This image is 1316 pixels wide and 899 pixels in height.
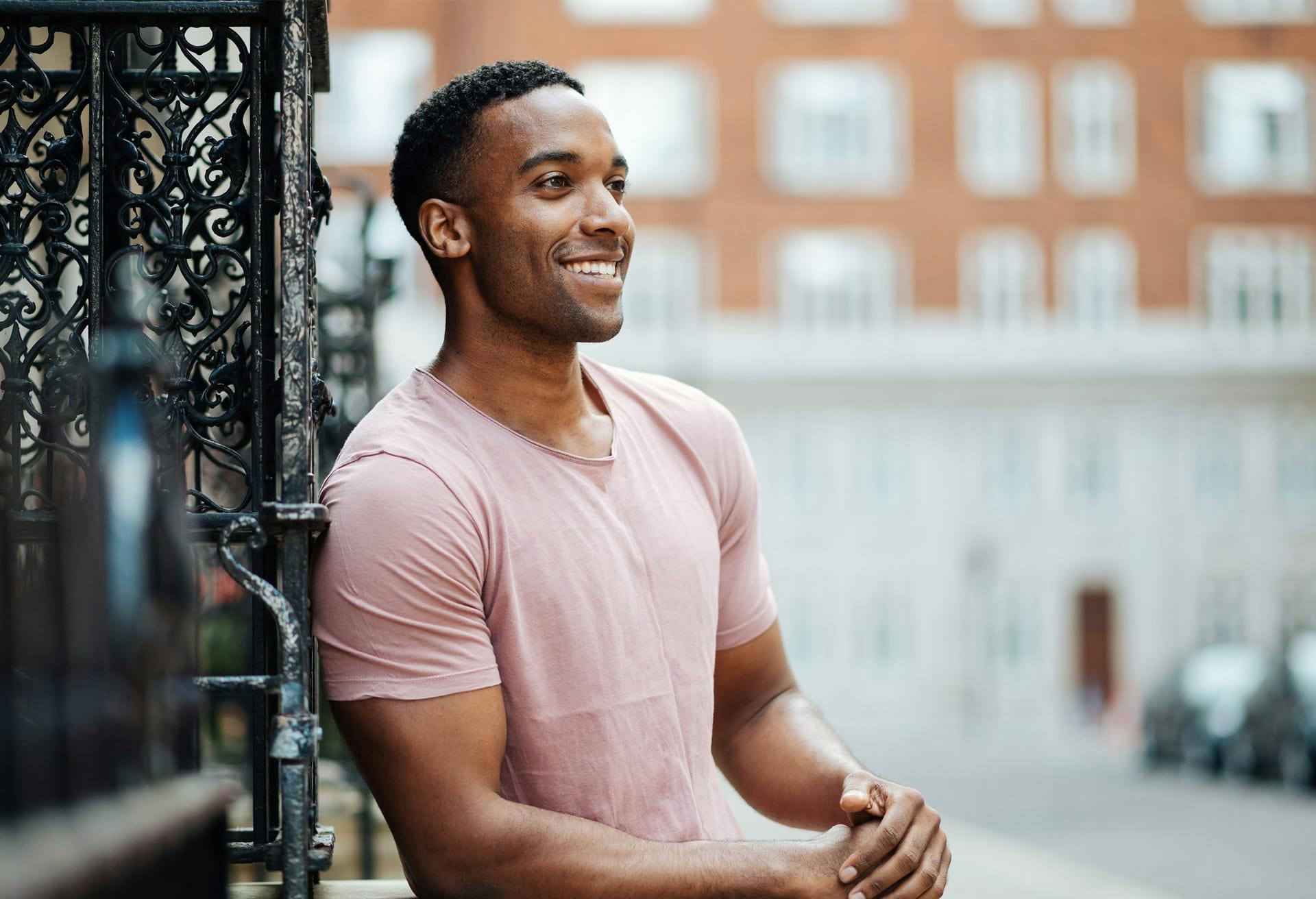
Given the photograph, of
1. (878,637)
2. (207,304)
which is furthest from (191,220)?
(878,637)

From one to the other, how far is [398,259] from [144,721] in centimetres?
509

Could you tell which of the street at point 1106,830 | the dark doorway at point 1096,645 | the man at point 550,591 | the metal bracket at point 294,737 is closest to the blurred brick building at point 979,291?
the dark doorway at point 1096,645

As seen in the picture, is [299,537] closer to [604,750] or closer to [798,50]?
[604,750]

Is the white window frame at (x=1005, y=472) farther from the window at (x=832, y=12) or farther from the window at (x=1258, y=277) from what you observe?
the window at (x=832, y=12)

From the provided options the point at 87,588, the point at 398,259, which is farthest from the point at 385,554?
the point at 398,259

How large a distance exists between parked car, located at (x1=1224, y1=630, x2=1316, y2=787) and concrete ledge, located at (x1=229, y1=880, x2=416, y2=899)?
15846 millimetres

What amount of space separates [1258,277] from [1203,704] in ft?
61.1

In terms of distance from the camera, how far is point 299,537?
2254 millimetres

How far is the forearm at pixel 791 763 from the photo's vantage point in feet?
8.96

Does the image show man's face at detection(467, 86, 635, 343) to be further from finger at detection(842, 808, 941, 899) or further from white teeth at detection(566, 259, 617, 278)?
finger at detection(842, 808, 941, 899)

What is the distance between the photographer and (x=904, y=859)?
2.43 meters

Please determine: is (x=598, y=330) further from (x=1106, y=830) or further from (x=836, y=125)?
(x=836, y=125)

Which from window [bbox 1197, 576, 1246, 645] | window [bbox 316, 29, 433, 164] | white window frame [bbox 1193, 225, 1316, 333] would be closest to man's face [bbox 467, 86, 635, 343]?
window [bbox 316, 29, 433, 164]

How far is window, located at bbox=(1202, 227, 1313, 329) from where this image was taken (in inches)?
1419
